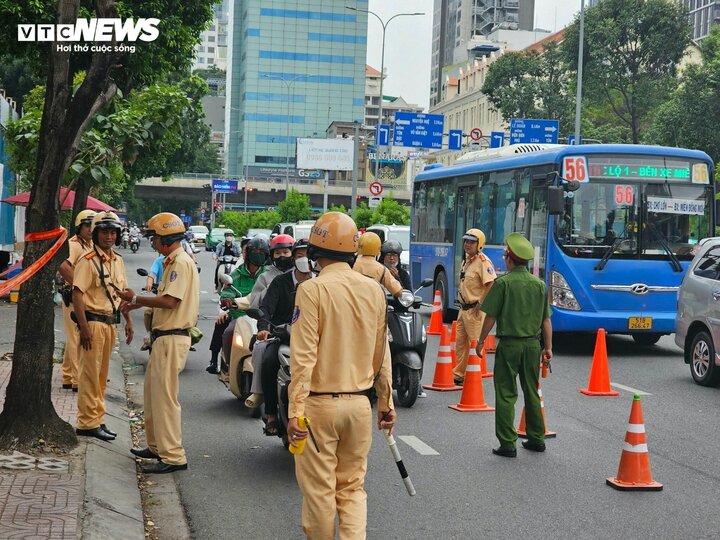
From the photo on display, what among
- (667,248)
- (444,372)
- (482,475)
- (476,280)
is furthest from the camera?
(667,248)

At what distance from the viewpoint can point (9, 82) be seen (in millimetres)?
49188

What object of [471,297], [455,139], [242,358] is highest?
[455,139]

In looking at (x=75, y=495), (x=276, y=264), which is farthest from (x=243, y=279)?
(x=75, y=495)

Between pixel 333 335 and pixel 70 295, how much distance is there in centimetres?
574

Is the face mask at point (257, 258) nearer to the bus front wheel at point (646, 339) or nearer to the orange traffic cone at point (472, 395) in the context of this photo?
the orange traffic cone at point (472, 395)

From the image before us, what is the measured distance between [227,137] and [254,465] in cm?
17081

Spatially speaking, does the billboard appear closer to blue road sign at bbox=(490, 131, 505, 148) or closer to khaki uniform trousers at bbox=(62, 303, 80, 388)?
blue road sign at bbox=(490, 131, 505, 148)

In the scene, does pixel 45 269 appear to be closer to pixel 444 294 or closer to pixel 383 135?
pixel 444 294

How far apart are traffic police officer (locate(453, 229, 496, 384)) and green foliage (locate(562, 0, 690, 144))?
4391 centimetres

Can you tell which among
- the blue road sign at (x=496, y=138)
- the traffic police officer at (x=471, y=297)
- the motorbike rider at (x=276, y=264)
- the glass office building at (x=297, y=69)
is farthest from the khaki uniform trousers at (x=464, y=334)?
the glass office building at (x=297, y=69)

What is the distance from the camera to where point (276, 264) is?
9242mm

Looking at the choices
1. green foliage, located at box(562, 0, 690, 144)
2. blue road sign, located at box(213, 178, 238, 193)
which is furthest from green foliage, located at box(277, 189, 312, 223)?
green foliage, located at box(562, 0, 690, 144)

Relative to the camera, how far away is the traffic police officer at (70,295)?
33.8ft

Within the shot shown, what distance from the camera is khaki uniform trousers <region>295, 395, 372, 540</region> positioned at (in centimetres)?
496
